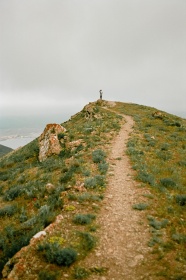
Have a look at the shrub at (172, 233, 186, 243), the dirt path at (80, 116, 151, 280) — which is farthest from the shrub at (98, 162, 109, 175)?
the shrub at (172, 233, 186, 243)

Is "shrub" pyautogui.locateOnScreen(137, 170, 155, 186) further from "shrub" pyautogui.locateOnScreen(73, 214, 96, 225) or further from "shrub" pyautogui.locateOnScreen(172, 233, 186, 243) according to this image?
"shrub" pyautogui.locateOnScreen(73, 214, 96, 225)

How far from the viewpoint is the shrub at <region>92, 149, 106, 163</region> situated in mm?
17438

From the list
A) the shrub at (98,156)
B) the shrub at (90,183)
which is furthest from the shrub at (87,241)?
the shrub at (98,156)

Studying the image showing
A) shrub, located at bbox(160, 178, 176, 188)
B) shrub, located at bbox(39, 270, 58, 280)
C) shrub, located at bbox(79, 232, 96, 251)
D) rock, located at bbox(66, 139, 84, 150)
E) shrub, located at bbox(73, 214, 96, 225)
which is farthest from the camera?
rock, located at bbox(66, 139, 84, 150)

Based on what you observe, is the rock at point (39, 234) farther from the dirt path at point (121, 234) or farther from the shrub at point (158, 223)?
the shrub at point (158, 223)

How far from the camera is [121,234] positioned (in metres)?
9.09

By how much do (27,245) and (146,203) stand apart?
606 centimetres

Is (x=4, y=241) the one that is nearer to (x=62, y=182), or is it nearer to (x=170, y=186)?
(x=62, y=182)

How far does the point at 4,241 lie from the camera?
9258 mm

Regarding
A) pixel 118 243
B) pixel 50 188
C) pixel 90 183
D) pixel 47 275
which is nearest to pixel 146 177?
pixel 90 183

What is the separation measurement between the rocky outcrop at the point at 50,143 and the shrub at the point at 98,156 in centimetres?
452

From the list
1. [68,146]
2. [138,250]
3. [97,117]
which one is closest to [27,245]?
[138,250]

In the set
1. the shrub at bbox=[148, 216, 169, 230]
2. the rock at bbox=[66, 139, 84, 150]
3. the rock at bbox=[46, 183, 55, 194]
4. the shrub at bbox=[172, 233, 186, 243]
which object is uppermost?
the rock at bbox=[66, 139, 84, 150]

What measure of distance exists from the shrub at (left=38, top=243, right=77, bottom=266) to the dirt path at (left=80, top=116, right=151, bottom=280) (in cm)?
58
